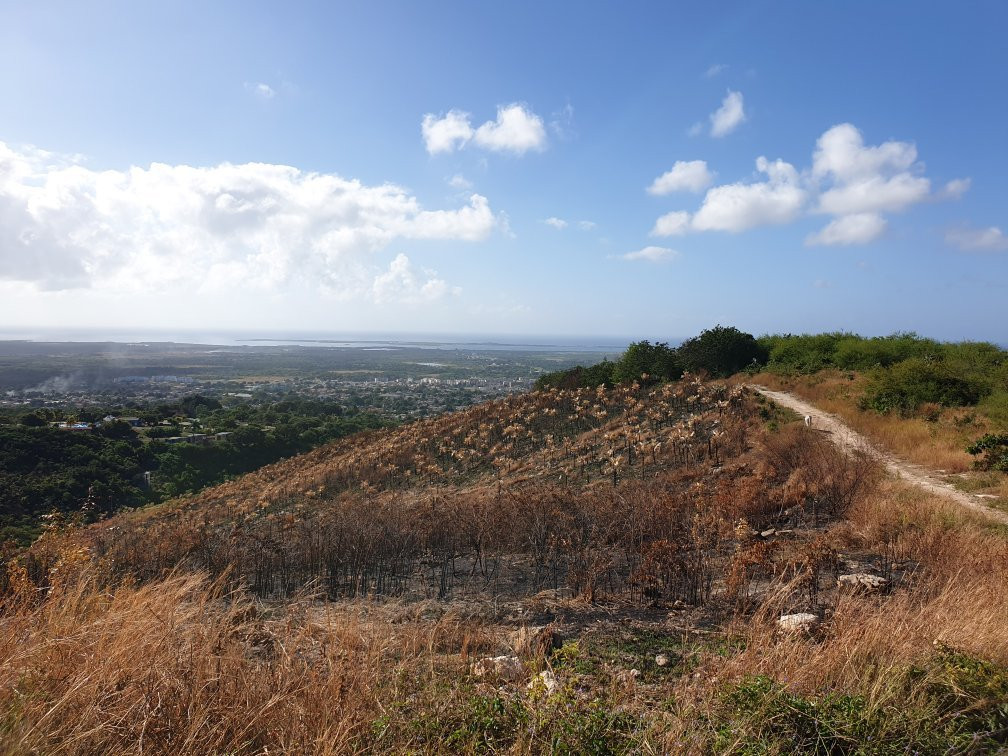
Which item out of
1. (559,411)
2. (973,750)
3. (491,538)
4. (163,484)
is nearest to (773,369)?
(559,411)

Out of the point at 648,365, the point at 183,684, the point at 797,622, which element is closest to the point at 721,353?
the point at 648,365

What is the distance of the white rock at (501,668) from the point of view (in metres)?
3.53

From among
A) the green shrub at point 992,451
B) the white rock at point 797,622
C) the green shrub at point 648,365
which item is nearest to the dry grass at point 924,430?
the green shrub at point 992,451

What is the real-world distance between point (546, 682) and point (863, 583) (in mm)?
3811

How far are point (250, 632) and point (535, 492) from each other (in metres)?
6.64

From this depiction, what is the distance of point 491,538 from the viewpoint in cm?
821

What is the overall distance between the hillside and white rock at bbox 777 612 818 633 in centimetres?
4

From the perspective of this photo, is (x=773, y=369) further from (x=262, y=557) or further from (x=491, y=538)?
(x=262, y=557)

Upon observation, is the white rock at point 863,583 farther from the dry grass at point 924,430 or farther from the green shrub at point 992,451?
the green shrub at point 992,451

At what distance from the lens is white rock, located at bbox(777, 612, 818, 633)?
13.8 feet

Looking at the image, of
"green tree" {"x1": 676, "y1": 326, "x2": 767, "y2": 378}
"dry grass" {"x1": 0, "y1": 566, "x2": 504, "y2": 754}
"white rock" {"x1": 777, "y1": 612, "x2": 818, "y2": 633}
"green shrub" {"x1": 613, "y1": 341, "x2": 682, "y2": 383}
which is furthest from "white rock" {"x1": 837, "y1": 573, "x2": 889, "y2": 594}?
"green tree" {"x1": 676, "y1": 326, "x2": 767, "y2": 378}

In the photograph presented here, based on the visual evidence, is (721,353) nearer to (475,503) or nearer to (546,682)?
(475,503)

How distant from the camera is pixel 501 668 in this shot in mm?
3752

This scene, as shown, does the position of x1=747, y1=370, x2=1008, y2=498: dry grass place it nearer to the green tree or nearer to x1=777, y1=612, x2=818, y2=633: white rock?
the green tree
